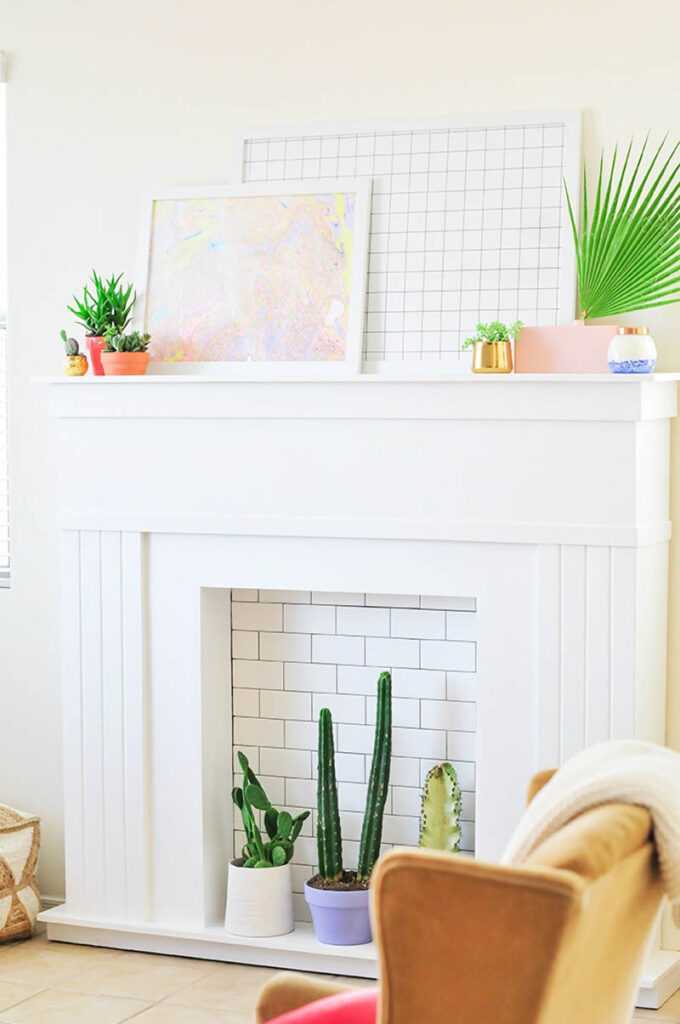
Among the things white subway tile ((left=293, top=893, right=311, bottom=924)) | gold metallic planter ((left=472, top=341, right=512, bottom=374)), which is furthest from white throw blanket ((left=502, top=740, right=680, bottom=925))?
white subway tile ((left=293, top=893, right=311, bottom=924))

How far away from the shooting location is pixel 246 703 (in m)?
3.68

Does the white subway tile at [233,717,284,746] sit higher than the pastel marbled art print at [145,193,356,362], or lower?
lower

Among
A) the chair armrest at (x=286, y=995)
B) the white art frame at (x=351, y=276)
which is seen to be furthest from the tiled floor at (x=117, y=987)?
the white art frame at (x=351, y=276)

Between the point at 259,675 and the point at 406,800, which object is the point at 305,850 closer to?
the point at 406,800

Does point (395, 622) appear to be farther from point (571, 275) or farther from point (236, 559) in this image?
point (571, 275)

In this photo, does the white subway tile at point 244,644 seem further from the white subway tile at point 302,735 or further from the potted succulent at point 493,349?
the potted succulent at point 493,349

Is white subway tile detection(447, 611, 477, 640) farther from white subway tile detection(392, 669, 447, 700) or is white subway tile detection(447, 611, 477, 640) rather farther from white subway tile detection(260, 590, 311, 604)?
white subway tile detection(260, 590, 311, 604)

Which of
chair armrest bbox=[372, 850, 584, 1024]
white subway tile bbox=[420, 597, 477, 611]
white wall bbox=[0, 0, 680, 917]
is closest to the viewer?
chair armrest bbox=[372, 850, 584, 1024]

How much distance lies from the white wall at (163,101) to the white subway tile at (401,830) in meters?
0.70

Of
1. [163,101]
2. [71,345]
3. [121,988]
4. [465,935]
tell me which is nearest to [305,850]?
[121,988]

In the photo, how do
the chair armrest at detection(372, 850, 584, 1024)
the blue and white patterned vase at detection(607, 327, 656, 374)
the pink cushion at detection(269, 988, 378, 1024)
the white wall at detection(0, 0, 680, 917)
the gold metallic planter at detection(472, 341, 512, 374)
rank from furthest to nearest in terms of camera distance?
the white wall at detection(0, 0, 680, 917) → the gold metallic planter at detection(472, 341, 512, 374) → the blue and white patterned vase at detection(607, 327, 656, 374) → the pink cushion at detection(269, 988, 378, 1024) → the chair armrest at detection(372, 850, 584, 1024)

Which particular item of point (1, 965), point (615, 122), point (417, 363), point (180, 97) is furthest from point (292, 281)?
point (1, 965)

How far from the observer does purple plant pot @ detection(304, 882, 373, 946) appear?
11.1ft

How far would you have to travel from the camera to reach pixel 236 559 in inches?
137
